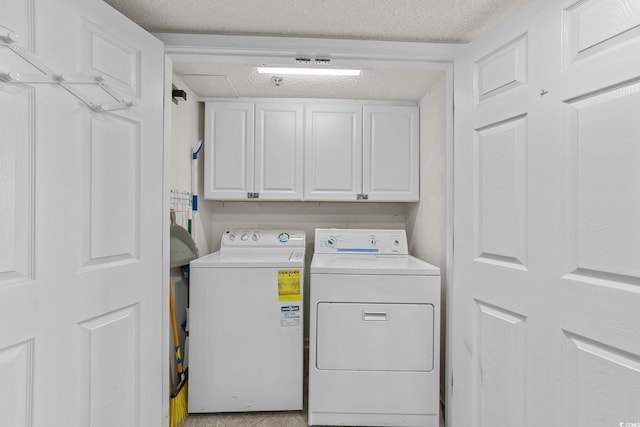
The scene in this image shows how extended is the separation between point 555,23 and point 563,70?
0.18 m

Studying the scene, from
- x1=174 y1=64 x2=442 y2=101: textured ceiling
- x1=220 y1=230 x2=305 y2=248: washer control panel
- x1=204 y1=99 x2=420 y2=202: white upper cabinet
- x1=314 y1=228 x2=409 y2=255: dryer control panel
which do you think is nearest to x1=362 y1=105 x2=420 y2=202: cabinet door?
x1=204 y1=99 x2=420 y2=202: white upper cabinet

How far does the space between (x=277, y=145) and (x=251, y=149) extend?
20cm

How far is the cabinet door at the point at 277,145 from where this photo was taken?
2402mm

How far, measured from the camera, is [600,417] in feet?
3.14

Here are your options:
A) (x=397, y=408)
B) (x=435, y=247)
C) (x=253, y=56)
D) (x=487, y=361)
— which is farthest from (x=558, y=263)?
(x=253, y=56)

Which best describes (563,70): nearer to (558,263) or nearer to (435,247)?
(558,263)

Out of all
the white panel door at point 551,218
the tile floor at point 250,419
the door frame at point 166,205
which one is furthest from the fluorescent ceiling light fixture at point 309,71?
the tile floor at point 250,419

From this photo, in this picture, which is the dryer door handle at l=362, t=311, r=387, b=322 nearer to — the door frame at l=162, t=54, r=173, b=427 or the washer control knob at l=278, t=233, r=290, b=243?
the washer control knob at l=278, t=233, r=290, b=243

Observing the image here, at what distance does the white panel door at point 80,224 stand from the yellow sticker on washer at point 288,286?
0.66 meters

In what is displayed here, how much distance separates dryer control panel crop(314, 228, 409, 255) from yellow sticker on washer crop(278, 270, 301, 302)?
1.73ft

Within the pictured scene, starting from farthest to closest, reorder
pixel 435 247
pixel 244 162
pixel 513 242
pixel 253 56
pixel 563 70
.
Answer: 1. pixel 244 162
2. pixel 435 247
3. pixel 253 56
4. pixel 513 242
5. pixel 563 70

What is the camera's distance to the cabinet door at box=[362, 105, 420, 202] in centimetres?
243

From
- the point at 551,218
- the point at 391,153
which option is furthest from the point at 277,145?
the point at 551,218

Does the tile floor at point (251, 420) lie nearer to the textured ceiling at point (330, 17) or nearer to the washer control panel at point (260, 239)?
the washer control panel at point (260, 239)
